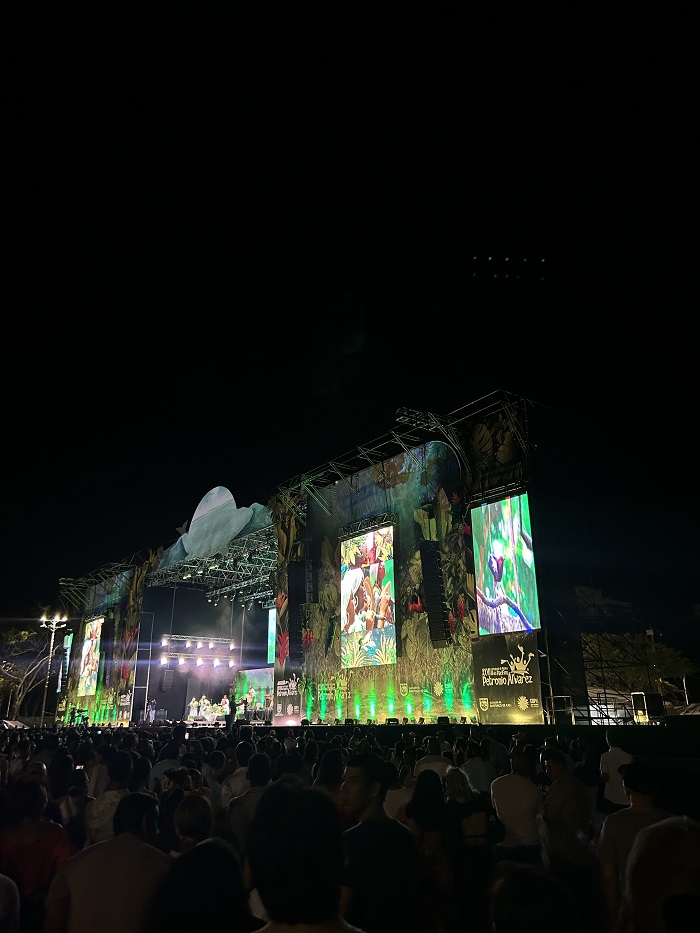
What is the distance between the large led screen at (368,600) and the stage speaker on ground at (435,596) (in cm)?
233

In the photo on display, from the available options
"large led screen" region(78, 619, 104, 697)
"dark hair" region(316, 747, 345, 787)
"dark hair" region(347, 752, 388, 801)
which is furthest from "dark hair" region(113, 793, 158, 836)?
"large led screen" region(78, 619, 104, 697)

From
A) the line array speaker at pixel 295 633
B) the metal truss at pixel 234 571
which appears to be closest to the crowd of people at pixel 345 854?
the line array speaker at pixel 295 633

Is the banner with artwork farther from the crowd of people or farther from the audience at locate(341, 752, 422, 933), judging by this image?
the audience at locate(341, 752, 422, 933)

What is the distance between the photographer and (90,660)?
4556 centimetres

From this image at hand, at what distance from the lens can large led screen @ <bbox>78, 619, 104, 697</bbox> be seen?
4412 centimetres

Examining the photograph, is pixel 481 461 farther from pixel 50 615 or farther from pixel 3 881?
pixel 50 615

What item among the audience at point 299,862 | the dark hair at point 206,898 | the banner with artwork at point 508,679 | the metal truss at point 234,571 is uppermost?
the metal truss at point 234,571

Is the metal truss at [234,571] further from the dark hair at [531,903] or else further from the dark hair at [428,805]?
the dark hair at [531,903]

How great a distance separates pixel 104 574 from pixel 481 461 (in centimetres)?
3249

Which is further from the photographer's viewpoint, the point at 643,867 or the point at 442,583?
the point at 442,583

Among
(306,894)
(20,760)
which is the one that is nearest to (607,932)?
(306,894)

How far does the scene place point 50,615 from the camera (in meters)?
49.1

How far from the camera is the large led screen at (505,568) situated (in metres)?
20.6

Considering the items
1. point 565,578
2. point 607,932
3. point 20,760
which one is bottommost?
point 607,932
